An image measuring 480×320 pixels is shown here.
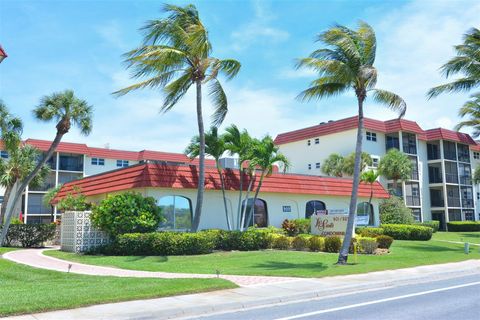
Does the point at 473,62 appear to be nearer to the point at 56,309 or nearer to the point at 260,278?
the point at 260,278

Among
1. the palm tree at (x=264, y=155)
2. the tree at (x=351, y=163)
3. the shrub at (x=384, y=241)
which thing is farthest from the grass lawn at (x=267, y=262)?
the tree at (x=351, y=163)

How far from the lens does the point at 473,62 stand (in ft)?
82.7

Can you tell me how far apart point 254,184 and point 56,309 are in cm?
1718

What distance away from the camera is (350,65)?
17.1m

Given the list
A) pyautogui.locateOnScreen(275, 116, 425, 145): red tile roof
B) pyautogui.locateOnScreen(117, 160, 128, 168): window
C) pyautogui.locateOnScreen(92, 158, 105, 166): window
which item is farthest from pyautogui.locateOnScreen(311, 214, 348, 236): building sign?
pyautogui.locateOnScreen(92, 158, 105, 166): window

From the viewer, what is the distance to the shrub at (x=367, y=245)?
20.7 m

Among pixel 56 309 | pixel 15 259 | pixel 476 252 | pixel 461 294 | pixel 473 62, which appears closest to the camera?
pixel 56 309

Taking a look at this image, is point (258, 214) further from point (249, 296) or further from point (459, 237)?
point (459, 237)

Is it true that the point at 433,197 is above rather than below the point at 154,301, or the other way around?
above

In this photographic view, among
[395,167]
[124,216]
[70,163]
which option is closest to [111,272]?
[124,216]

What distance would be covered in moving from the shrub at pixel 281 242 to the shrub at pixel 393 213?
15022mm

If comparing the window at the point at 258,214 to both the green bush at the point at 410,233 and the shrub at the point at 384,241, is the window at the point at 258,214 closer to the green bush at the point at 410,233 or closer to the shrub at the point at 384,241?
the shrub at the point at 384,241

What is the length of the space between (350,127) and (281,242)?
2443cm

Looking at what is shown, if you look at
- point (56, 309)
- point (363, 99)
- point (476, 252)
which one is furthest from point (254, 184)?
point (56, 309)
